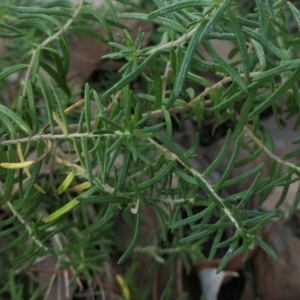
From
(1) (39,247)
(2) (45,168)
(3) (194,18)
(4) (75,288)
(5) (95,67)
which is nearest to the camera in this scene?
(3) (194,18)

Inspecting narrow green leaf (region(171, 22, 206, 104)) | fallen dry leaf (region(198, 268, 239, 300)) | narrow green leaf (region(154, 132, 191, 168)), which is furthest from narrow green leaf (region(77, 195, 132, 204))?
fallen dry leaf (region(198, 268, 239, 300))

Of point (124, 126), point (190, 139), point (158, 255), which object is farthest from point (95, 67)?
point (124, 126)

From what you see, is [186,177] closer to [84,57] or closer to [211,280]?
[211,280]

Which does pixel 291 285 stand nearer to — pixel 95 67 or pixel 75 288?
pixel 75 288

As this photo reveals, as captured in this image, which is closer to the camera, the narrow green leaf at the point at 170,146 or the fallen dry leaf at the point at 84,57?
the narrow green leaf at the point at 170,146

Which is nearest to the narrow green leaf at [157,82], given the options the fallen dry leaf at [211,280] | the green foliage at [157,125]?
the green foliage at [157,125]

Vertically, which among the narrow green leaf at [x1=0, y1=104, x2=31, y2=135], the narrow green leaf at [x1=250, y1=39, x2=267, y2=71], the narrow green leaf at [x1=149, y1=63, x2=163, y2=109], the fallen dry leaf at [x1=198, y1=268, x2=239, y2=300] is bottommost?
the fallen dry leaf at [x1=198, y1=268, x2=239, y2=300]

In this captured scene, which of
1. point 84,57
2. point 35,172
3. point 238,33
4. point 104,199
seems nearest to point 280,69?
point 238,33

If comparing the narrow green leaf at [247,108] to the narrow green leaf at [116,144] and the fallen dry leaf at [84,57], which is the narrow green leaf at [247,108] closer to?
the narrow green leaf at [116,144]

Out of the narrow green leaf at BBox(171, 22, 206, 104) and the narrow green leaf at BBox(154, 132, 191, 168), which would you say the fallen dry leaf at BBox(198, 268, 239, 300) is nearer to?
the narrow green leaf at BBox(154, 132, 191, 168)

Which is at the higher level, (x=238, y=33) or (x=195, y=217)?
(x=238, y=33)

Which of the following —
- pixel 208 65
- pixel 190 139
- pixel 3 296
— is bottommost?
pixel 3 296
